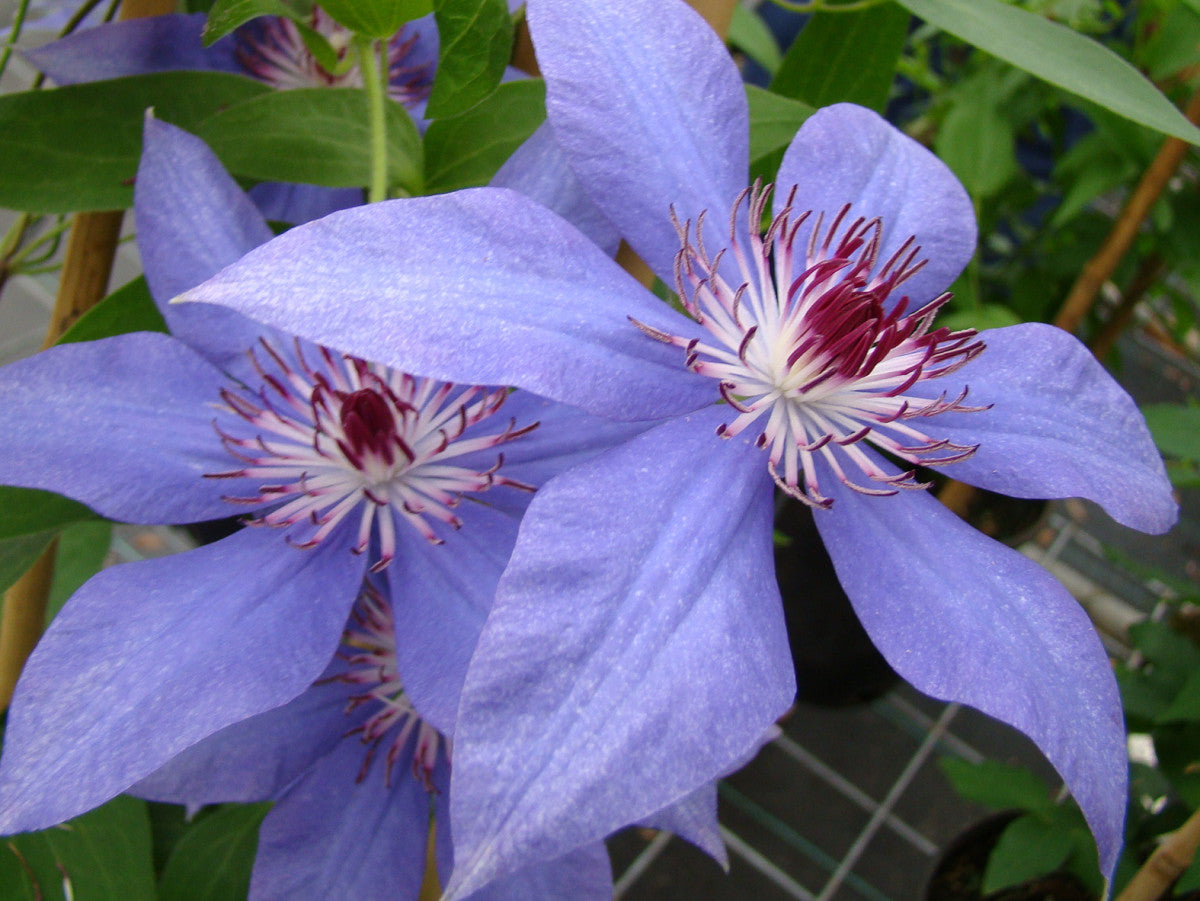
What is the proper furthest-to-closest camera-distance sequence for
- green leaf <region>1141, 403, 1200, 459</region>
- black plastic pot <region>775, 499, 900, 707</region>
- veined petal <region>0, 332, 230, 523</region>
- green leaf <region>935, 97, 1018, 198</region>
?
black plastic pot <region>775, 499, 900, 707</region> < green leaf <region>935, 97, 1018, 198</region> < green leaf <region>1141, 403, 1200, 459</region> < veined petal <region>0, 332, 230, 523</region>

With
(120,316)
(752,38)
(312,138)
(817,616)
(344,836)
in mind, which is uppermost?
(752,38)

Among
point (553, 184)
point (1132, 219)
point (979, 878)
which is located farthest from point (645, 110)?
point (979, 878)

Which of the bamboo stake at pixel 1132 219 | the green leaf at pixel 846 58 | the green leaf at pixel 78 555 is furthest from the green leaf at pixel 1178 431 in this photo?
the green leaf at pixel 78 555

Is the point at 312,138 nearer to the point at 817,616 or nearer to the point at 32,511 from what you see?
the point at 32,511

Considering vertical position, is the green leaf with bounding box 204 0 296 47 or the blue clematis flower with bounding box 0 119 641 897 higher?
the green leaf with bounding box 204 0 296 47

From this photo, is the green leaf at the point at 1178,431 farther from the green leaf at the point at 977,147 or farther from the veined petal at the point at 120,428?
the veined petal at the point at 120,428

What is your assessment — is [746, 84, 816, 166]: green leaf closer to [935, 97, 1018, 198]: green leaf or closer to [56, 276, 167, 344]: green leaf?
[56, 276, 167, 344]: green leaf

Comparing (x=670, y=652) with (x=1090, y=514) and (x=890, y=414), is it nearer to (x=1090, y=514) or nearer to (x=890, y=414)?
(x=890, y=414)

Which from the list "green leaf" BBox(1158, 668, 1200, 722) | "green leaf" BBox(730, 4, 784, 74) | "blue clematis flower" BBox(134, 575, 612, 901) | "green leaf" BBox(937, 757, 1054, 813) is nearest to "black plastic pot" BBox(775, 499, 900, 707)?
"green leaf" BBox(937, 757, 1054, 813)
